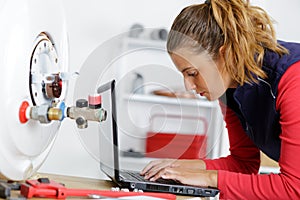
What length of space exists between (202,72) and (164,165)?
221mm

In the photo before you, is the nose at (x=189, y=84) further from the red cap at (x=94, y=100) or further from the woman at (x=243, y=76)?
the red cap at (x=94, y=100)

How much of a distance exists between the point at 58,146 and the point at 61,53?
1689mm

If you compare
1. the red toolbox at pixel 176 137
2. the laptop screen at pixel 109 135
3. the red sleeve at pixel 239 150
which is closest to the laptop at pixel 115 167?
the laptop screen at pixel 109 135

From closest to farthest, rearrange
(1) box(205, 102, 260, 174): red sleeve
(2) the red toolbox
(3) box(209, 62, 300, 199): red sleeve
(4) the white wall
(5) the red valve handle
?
(5) the red valve handle, (3) box(209, 62, 300, 199): red sleeve, (1) box(205, 102, 260, 174): red sleeve, (2) the red toolbox, (4) the white wall

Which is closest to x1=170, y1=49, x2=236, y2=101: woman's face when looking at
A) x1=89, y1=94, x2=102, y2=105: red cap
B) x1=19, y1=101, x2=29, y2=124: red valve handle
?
x1=89, y1=94, x2=102, y2=105: red cap

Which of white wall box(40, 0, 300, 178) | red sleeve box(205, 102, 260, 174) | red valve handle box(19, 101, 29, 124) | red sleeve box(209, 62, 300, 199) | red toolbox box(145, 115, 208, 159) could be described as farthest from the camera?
white wall box(40, 0, 300, 178)

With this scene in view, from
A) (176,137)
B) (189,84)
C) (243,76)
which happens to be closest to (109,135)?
(189,84)

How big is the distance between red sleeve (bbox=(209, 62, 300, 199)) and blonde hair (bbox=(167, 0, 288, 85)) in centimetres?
7

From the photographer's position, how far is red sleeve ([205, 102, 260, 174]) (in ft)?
4.11

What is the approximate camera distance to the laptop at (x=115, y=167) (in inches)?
36.3

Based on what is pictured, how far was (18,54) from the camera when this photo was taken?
2.61 feet

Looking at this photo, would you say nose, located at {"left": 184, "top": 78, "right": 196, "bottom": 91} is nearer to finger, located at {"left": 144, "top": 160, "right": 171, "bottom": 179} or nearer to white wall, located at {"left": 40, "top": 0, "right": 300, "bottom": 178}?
finger, located at {"left": 144, "top": 160, "right": 171, "bottom": 179}

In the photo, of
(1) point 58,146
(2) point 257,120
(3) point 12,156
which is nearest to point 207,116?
(1) point 58,146

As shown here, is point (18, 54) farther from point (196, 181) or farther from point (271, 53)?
point (271, 53)
